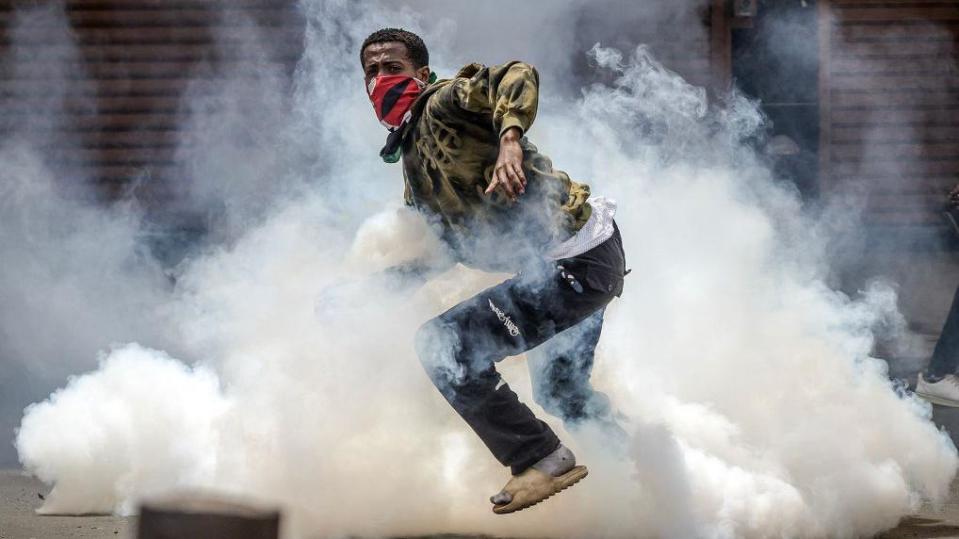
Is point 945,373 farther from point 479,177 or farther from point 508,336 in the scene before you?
point 479,177

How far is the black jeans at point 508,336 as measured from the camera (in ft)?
11.9

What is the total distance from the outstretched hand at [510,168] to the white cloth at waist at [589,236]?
38 centimetres

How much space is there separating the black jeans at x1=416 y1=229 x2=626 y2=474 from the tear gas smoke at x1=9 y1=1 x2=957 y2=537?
1.47 ft

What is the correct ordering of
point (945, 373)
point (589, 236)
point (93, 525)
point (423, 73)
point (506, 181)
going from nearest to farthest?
1. point (506, 181)
2. point (589, 236)
3. point (423, 73)
4. point (93, 525)
5. point (945, 373)

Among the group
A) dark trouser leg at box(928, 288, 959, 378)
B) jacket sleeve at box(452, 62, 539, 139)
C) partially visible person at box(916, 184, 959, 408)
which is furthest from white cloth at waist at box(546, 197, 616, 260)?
dark trouser leg at box(928, 288, 959, 378)

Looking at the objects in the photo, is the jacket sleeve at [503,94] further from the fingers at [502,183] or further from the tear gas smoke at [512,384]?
the tear gas smoke at [512,384]

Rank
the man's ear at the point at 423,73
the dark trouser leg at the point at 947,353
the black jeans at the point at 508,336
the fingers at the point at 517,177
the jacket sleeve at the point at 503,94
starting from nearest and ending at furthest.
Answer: the fingers at the point at 517,177, the jacket sleeve at the point at 503,94, the black jeans at the point at 508,336, the man's ear at the point at 423,73, the dark trouser leg at the point at 947,353

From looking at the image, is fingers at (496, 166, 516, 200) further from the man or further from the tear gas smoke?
the tear gas smoke

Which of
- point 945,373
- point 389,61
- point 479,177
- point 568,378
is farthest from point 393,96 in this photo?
point 945,373

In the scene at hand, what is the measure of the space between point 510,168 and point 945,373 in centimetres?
384

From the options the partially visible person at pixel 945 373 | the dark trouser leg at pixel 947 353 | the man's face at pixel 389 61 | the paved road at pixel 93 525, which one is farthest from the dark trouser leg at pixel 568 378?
the dark trouser leg at pixel 947 353

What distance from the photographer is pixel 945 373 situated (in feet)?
20.8

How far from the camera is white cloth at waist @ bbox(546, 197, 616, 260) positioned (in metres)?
3.70

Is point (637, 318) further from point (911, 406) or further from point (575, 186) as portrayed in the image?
point (575, 186)
